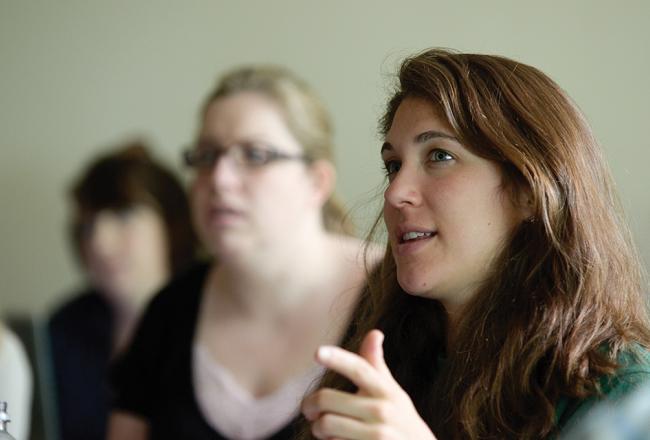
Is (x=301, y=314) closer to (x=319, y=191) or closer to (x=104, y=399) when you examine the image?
(x=319, y=191)

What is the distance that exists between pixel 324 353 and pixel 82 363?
179cm

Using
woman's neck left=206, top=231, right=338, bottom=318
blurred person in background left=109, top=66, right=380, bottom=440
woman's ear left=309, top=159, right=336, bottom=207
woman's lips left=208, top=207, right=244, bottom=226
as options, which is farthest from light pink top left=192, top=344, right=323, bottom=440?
woman's ear left=309, top=159, right=336, bottom=207

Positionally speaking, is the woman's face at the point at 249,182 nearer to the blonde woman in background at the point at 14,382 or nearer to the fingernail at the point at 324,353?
the blonde woman in background at the point at 14,382

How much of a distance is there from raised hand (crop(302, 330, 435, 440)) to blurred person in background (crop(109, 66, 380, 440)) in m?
0.85

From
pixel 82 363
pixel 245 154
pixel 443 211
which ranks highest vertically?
pixel 443 211

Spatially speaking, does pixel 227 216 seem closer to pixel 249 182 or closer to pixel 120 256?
pixel 249 182

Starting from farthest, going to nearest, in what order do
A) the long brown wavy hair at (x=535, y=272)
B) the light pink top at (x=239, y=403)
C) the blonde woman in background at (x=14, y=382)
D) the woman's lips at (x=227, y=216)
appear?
the woman's lips at (x=227, y=216) < the light pink top at (x=239, y=403) < the blonde woman in background at (x=14, y=382) < the long brown wavy hair at (x=535, y=272)

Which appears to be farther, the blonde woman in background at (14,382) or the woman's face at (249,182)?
the woman's face at (249,182)

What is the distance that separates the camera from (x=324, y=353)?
74 centimetres

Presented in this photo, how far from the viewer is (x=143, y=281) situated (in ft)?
8.02

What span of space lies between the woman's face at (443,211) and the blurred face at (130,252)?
1561 mm

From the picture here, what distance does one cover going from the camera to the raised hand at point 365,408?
29.8 inches

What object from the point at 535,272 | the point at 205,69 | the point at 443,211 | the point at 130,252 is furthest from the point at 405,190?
the point at 130,252

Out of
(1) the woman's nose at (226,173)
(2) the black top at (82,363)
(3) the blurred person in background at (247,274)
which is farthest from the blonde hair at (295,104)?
(2) the black top at (82,363)
